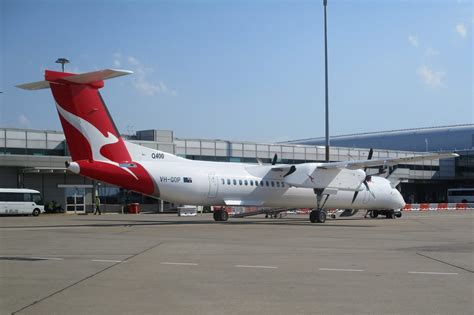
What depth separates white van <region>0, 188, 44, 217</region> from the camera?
45.8 m

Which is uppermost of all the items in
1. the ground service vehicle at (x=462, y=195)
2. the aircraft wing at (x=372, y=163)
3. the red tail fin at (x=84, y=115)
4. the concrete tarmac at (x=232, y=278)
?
the red tail fin at (x=84, y=115)

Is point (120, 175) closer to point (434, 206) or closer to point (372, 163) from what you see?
point (372, 163)

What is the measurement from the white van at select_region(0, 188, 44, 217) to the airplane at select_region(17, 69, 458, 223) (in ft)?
73.0

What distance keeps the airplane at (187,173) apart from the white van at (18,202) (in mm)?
22237

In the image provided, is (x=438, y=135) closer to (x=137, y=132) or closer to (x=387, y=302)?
(x=137, y=132)

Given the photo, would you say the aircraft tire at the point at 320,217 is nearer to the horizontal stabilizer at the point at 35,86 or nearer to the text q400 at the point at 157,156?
the text q400 at the point at 157,156

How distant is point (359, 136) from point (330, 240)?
100505mm

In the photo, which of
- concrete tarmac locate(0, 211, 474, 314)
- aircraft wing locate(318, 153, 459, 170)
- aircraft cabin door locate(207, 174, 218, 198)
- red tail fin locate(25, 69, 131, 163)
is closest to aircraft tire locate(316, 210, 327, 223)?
aircraft wing locate(318, 153, 459, 170)

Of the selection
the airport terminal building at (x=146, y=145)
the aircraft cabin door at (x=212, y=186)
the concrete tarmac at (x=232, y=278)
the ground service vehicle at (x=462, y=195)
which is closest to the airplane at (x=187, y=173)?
the aircraft cabin door at (x=212, y=186)

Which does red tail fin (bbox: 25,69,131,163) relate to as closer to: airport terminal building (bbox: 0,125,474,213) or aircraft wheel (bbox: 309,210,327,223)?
aircraft wheel (bbox: 309,210,327,223)

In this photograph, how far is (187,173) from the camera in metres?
27.7

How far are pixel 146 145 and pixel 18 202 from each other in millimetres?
12759

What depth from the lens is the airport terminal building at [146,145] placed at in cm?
5006

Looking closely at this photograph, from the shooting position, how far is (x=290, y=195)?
32.5 meters
